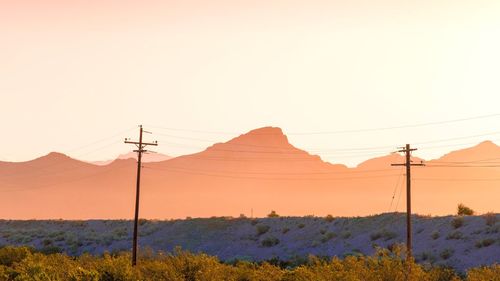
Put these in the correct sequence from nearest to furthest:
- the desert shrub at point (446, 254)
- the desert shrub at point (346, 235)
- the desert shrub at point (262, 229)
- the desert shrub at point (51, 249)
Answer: the desert shrub at point (446, 254) < the desert shrub at point (346, 235) < the desert shrub at point (51, 249) < the desert shrub at point (262, 229)

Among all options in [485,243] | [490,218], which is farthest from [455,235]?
[485,243]

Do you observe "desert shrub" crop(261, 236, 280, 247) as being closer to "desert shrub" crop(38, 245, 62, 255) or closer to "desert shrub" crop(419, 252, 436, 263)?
"desert shrub" crop(419, 252, 436, 263)

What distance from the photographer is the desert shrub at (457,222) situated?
223 feet

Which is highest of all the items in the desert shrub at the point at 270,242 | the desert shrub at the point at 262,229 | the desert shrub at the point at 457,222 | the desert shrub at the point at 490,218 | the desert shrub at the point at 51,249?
the desert shrub at the point at 490,218

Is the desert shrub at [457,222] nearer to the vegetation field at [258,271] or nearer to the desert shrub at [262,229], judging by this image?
the desert shrub at [262,229]

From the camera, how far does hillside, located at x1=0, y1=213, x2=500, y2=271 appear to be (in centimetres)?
6269

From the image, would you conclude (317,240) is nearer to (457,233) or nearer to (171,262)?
(457,233)

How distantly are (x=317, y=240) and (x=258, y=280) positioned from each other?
43.3 meters

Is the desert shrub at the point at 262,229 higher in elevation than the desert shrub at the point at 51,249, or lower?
higher

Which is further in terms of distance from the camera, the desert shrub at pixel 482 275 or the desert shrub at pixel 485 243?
the desert shrub at pixel 485 243

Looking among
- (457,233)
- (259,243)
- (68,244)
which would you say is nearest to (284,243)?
(259,243)

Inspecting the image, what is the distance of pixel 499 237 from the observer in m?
61.5

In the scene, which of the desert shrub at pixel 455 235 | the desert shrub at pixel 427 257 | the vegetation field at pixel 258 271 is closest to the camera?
the vegetation field at pixel 258 271

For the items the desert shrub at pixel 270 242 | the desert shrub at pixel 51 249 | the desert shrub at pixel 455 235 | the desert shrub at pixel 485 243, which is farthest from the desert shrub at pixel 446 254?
the desert shrub at pixel 51 249
